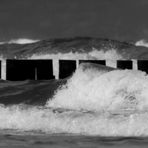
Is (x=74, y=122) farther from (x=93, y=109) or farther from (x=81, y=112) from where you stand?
(x=93, y=109)

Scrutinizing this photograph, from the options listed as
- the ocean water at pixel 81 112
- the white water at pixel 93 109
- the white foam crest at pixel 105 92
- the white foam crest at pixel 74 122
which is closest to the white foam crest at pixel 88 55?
the ocean water at pixel 81 112

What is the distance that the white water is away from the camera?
24.3ft

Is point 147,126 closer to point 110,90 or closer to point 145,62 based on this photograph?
point 110,90

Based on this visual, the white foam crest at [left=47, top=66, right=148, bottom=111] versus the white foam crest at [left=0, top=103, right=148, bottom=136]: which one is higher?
the white foam crest at [left=47, top=66, right=148, bottom=111]

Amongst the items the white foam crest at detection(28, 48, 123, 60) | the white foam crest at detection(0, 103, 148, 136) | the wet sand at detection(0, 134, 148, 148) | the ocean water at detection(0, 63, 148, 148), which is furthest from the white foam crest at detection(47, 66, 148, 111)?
the white foam crest at detection(28, 48, 123, 60)

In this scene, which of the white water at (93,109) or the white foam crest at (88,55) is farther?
the white foam crest at (88,55)

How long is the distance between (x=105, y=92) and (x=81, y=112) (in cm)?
114

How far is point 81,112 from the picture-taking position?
8312mm

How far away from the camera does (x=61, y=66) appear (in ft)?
41.9

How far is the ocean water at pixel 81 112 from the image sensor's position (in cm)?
699

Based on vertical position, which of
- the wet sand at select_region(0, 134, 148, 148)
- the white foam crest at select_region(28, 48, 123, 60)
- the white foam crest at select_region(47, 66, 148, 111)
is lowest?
the wet sand at select_region(0, 134, 148, 148)

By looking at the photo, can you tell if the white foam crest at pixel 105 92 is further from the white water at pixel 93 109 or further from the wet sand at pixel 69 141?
the wet sand at pixel 69 141

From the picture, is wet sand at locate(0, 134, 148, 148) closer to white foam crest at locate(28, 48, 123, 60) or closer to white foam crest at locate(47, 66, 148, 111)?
white foam crest at locate(47, 66, 148, 111)

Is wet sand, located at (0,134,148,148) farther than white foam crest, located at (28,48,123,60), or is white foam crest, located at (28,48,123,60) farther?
white foam crest, located at (28,48,123,60)
